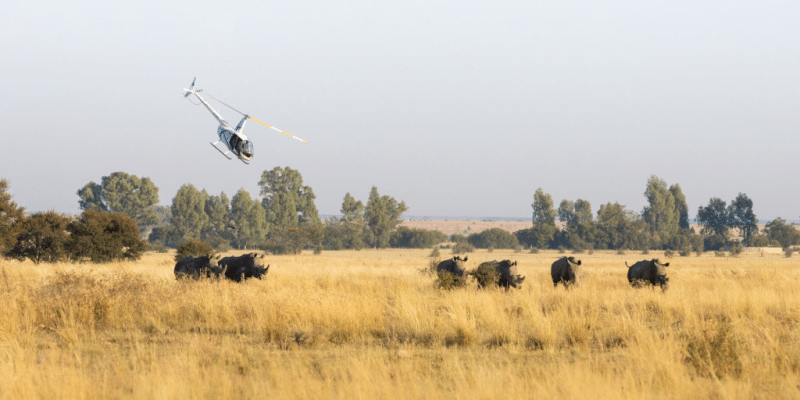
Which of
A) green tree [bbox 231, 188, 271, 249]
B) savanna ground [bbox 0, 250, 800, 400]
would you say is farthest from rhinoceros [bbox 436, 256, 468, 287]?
green tree [bbox 231, 188, 271, 249]

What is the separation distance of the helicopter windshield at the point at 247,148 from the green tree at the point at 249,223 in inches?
2418

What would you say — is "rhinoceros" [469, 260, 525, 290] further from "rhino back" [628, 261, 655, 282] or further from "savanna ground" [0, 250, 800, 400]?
"rhino back" [628, 261, 655, 282]

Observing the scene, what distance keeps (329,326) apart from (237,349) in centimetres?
238

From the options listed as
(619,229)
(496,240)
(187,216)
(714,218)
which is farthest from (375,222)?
(714,218)

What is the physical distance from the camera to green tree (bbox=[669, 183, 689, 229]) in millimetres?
97125

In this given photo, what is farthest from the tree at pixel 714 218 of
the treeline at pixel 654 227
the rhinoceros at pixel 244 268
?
the rhinoceros at pixel 244 268

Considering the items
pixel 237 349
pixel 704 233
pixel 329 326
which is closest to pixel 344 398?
pixel 237 349

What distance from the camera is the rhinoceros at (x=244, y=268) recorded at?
20484mm

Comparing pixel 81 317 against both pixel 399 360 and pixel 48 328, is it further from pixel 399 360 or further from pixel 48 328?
pixel 399 360

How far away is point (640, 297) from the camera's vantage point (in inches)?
619

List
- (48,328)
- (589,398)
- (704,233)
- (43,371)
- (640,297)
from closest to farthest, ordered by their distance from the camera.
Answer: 1. (589,398)
2. (43,371)
3. (48,328)
4. (640,297)
5. (704,233)

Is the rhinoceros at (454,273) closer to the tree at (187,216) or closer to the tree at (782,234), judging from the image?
the tree at (187,216)

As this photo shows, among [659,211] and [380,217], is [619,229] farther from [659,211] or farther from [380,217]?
[380,217]

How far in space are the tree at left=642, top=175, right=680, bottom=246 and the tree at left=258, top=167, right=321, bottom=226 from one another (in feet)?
151
